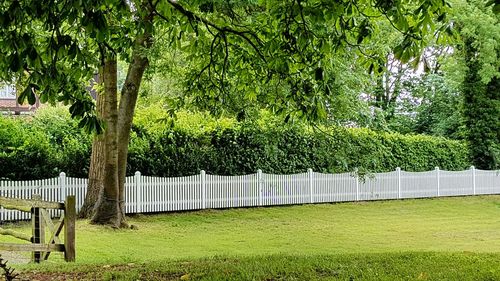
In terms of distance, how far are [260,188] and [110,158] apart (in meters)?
6.53

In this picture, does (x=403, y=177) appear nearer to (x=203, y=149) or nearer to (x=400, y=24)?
(x=203, y=149)

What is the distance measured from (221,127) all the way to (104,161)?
5.46 metres

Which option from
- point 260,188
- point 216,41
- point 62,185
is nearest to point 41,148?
point 62,185

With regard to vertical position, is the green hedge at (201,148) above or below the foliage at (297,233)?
above

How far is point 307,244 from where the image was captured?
1264 cm

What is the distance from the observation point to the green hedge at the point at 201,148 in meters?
15.7

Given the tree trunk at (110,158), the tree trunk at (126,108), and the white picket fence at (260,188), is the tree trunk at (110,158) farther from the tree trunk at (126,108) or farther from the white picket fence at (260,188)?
the white picket fence at (260,188)

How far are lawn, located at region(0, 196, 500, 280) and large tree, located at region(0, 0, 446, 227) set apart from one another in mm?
1874

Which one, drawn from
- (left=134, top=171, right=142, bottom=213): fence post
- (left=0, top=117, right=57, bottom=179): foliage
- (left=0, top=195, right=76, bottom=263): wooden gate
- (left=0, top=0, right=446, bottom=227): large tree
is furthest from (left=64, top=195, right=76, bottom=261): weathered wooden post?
(left=134, top=171, right=142, bottom=213): fence post

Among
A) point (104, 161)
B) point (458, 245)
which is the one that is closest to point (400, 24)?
point (458, 245)

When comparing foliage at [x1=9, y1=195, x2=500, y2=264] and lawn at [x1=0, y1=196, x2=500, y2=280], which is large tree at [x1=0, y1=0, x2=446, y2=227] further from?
foliage at [x1=9, y1=195, x2=500, y2=264]

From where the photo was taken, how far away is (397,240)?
13.3m

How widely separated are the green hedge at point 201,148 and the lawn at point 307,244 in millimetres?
1747

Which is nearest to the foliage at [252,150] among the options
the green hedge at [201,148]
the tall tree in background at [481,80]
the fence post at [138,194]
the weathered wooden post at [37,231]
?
the green hedge at [201,148]
